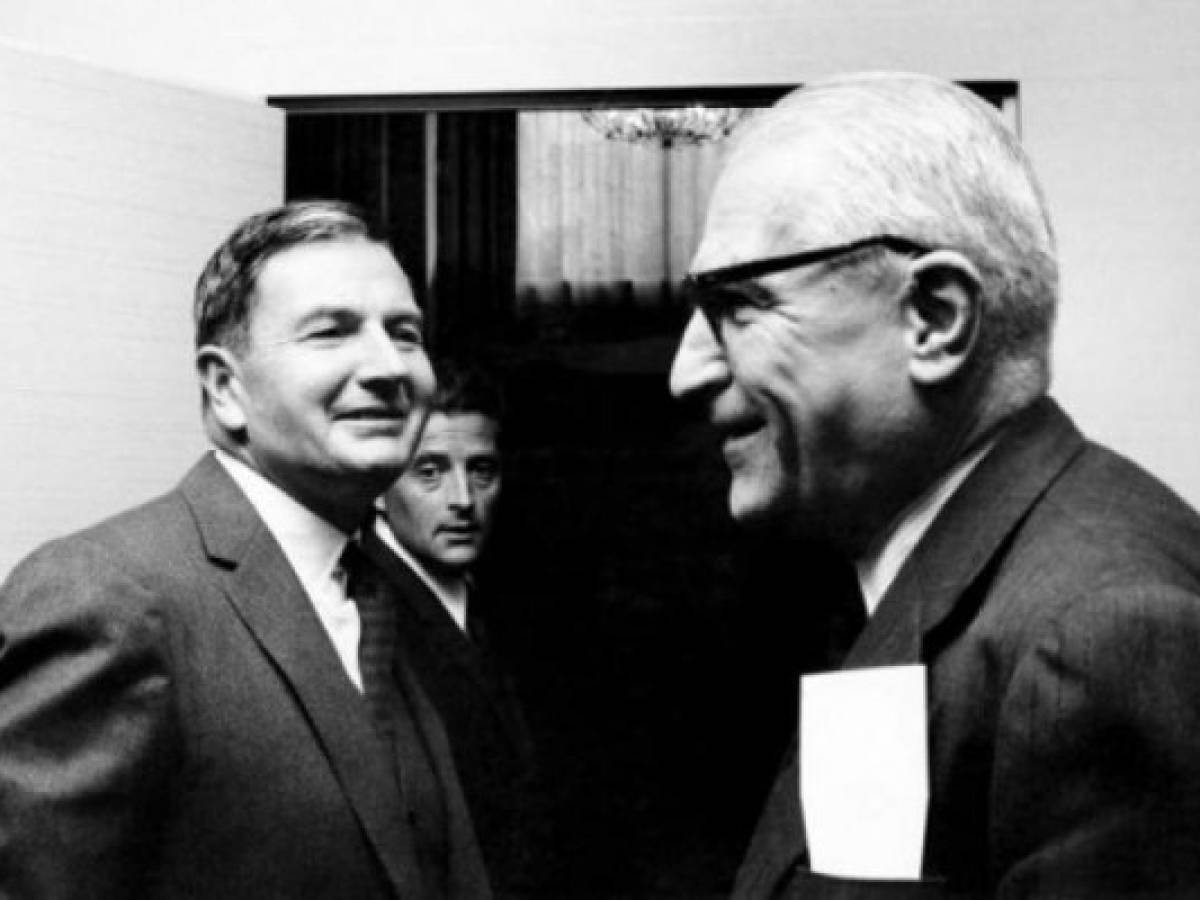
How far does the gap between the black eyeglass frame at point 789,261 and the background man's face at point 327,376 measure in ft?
1.95

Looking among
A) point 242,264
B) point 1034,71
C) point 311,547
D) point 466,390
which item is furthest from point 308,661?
point 1034,71

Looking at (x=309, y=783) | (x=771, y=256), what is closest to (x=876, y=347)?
(x=771, y=256)

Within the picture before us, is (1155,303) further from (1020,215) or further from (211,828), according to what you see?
(211,828)

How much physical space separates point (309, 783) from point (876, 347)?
0.71 m

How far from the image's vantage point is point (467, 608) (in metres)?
2.48

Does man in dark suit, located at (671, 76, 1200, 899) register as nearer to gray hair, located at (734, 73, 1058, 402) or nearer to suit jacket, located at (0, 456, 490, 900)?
gray hair, located at (734, 73, 1058, 402)

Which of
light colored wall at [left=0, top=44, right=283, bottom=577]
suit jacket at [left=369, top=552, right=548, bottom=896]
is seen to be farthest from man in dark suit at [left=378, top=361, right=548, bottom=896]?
light colored wall at [left=0, top=44, right=283, bottom=577]

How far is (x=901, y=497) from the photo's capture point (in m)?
1.21

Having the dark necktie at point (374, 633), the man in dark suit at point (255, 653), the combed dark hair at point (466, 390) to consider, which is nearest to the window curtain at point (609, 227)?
the combed dark hair at point (466, 390)

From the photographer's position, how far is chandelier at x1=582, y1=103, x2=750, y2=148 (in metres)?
2.41

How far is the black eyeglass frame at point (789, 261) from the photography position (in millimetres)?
1141

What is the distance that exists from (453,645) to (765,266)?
1.36m

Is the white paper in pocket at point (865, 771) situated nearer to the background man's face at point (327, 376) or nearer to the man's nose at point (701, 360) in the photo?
the man's nose at point (701, 360)

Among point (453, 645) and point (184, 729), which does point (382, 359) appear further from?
point (453, 645)
